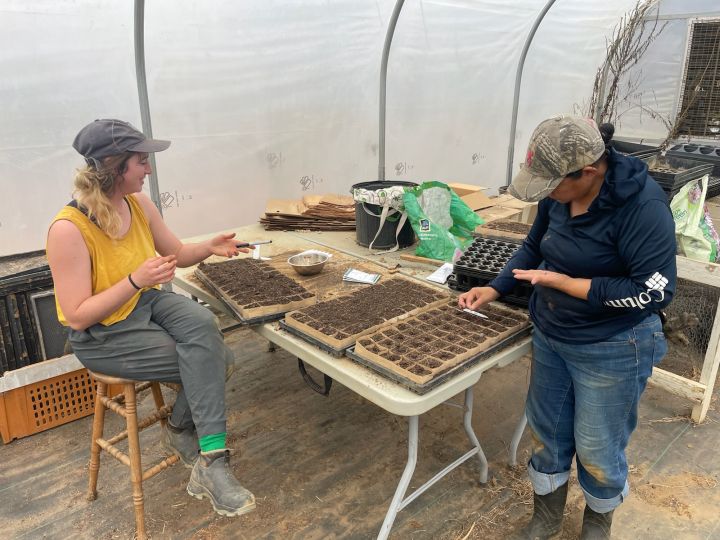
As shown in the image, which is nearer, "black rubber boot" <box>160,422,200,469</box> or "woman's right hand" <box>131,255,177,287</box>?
"woman's right hand" <box>131,255,177,287</box>

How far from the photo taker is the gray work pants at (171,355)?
1994 mm

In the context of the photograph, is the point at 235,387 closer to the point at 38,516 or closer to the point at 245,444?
the point at 245,444

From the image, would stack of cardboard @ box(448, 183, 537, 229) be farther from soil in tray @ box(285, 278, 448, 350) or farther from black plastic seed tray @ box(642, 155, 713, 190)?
soil in tray @ box(285, 278, 448, 350)

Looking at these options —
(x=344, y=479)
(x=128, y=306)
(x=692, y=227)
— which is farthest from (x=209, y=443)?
(x=692, y=227)

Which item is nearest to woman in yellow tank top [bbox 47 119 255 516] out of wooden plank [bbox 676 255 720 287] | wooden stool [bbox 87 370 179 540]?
wooden stool [bbox 87 370 179 540]

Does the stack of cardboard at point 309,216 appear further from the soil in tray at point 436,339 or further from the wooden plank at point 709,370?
the wooden plank at point 709,370

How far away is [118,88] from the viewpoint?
371cm

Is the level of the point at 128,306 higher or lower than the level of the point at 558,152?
lower

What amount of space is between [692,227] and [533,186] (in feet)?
6.88

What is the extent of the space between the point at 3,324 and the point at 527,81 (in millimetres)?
6441

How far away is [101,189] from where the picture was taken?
197cm

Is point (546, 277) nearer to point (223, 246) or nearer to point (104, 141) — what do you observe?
point (223, 246)

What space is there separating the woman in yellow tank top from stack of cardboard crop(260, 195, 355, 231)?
142cm

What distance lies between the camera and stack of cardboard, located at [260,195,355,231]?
3.55 metres
